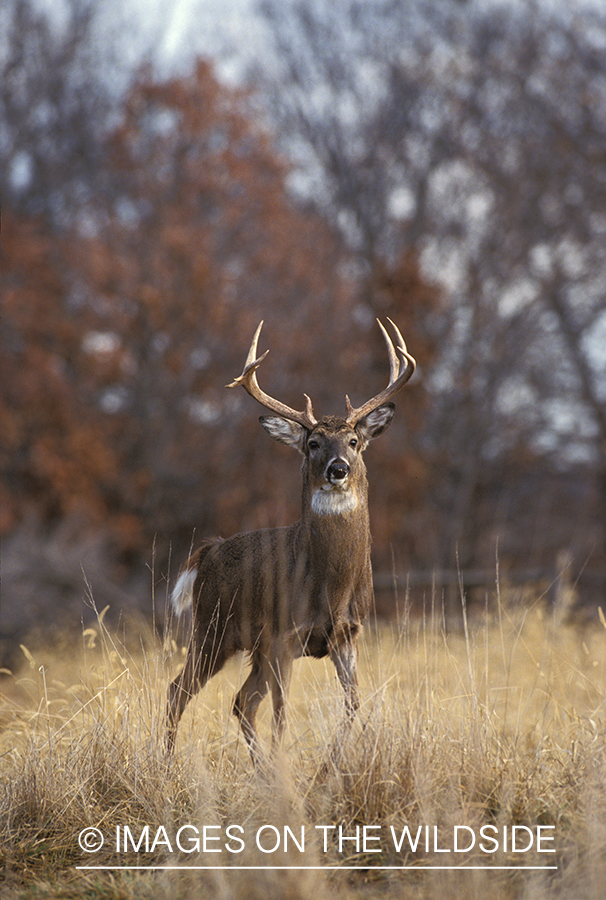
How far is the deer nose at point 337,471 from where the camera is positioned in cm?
437

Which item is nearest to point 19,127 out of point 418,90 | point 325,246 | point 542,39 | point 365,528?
point 325,246

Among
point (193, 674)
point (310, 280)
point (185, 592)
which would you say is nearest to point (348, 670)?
point (193, 674)

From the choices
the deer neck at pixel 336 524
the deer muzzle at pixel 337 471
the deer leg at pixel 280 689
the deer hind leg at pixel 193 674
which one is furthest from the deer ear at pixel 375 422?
the deer hind leg at pixel 193 674

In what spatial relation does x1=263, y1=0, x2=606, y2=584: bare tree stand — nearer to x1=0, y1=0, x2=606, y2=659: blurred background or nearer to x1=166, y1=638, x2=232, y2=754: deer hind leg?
x1=0, y1=0, x2=606, y2=659: blurred background

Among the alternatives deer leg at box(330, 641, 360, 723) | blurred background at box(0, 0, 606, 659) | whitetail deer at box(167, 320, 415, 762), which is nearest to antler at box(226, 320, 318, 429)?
whitetail deer at box(167, 320, 415, 762)

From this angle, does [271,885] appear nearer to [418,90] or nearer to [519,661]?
[519,661]

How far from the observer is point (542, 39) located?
15469 mm

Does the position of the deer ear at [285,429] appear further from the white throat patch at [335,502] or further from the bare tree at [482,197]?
the bare tree at [482,197]

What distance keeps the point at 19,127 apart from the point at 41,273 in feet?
8.88

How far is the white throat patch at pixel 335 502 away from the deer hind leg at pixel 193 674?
1.09m

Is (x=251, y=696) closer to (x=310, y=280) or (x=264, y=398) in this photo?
(x=264, y=398)

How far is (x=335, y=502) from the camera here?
4.54 meters

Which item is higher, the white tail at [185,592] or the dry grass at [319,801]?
the white tail at [185,592]

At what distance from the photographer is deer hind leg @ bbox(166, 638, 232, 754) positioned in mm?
5027
